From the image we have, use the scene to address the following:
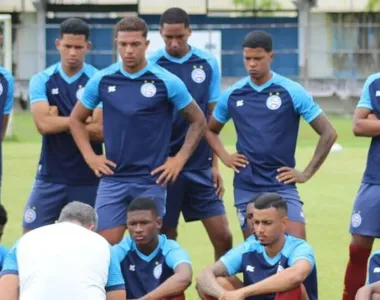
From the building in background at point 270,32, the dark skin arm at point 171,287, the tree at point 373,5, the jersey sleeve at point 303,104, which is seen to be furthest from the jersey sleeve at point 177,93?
the tree at point 373,5

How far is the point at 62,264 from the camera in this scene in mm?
7246

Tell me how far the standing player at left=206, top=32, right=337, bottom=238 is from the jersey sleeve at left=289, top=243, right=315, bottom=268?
582mm

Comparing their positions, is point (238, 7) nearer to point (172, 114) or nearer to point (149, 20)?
point (149, 20)

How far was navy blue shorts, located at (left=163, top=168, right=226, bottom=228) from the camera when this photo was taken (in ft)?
36.2

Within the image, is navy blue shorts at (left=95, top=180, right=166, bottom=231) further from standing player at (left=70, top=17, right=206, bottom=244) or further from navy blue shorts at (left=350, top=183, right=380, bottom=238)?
navy blue shorts at (left=350, top=183, right=380, bottom=238)

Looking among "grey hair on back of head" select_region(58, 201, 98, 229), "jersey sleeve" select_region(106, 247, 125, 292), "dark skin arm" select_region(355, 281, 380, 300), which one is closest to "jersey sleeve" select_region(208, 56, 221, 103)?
"dark skin arm" select_region(355, 281, 380, 300)

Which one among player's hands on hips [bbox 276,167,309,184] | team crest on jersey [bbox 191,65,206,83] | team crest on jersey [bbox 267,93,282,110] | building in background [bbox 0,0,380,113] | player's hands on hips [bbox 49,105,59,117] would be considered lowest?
player's hands on hips [bbox 276,167,309,184]

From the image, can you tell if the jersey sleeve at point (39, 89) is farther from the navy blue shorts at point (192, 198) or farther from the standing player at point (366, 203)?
the standing player at point (366, 203)

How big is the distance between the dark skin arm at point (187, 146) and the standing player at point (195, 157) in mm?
564

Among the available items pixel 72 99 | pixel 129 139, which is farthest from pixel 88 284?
pixel 72 99

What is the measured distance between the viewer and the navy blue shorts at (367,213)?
33.6 ft

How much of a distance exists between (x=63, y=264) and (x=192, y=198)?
13.0 feet

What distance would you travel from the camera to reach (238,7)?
144 feet

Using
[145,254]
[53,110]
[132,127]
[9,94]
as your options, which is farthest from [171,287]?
[9,94]
